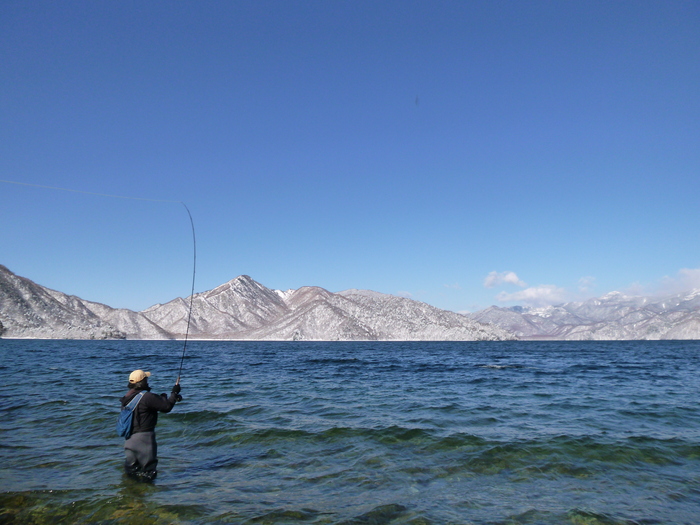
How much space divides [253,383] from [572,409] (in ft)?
66.3

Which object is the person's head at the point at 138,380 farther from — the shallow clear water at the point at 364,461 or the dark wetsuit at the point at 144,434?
the shallow clear water at the point at 364,461

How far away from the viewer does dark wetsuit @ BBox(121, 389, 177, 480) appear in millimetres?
9555

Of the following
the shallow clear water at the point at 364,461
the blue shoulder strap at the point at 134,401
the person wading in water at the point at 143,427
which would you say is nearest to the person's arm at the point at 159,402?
the person wading in water at the point at 143,427

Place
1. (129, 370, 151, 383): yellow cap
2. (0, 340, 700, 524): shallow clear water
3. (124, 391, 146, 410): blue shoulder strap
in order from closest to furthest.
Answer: (0, 340, 700, 524): shallow clear water, (124, 391, 146, 410): blue shoulder strap, (129, 370, 151, 383): yellow cap

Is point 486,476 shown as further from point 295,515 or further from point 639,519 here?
point 295,515

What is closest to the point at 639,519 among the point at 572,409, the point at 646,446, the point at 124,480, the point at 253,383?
the point at 646,446

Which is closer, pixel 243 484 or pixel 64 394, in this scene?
pixel 243 484

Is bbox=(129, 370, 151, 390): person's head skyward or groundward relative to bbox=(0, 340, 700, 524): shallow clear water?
skyward

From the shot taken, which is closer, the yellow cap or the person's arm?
the person's arm

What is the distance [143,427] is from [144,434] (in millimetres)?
241

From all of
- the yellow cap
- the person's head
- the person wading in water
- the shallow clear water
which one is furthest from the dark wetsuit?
the shallow clear water

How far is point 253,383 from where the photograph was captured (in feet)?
101

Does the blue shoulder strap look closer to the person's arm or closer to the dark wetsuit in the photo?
the dark wetsuit

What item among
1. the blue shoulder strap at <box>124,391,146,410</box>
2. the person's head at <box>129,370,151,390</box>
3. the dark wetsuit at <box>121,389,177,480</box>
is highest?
the person's head at <box>129,370,151,390</box>
